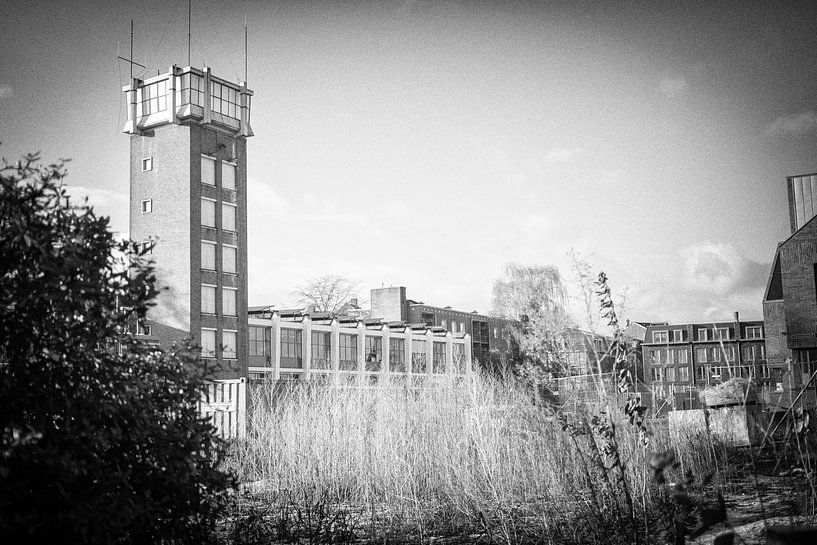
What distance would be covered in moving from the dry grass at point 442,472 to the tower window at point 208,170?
115 feet

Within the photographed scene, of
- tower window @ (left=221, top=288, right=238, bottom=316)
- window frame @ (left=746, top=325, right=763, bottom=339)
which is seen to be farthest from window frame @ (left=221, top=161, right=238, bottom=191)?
window frame @ (left=746, top=325, right=763, bottom=339)

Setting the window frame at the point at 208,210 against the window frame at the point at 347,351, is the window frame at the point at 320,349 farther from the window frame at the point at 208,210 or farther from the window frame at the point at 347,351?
the window frame at the point at 208,210

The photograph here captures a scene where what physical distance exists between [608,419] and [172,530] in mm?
3763

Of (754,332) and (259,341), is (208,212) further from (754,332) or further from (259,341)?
(754,332)

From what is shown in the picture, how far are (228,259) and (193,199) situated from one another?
4251 millimetres

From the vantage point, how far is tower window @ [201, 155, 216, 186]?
46019 millimetres

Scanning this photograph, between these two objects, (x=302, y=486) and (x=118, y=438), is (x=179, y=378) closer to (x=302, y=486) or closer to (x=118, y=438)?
(x=118, y=438)

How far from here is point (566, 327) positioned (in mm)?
7141

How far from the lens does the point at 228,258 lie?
47.0 m

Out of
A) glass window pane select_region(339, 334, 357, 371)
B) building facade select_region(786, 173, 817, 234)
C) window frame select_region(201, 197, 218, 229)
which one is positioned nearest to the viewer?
building facade select_region(786, 173, 817, 234)

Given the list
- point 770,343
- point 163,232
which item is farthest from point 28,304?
point 163,232

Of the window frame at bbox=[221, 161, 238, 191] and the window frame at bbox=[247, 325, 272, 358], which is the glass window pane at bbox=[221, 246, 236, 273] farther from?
the window frame at bbox=[247, 325, 272, 358]

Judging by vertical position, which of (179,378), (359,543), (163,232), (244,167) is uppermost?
(244,167)

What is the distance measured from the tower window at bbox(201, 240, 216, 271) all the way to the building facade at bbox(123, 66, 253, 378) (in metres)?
0.06
